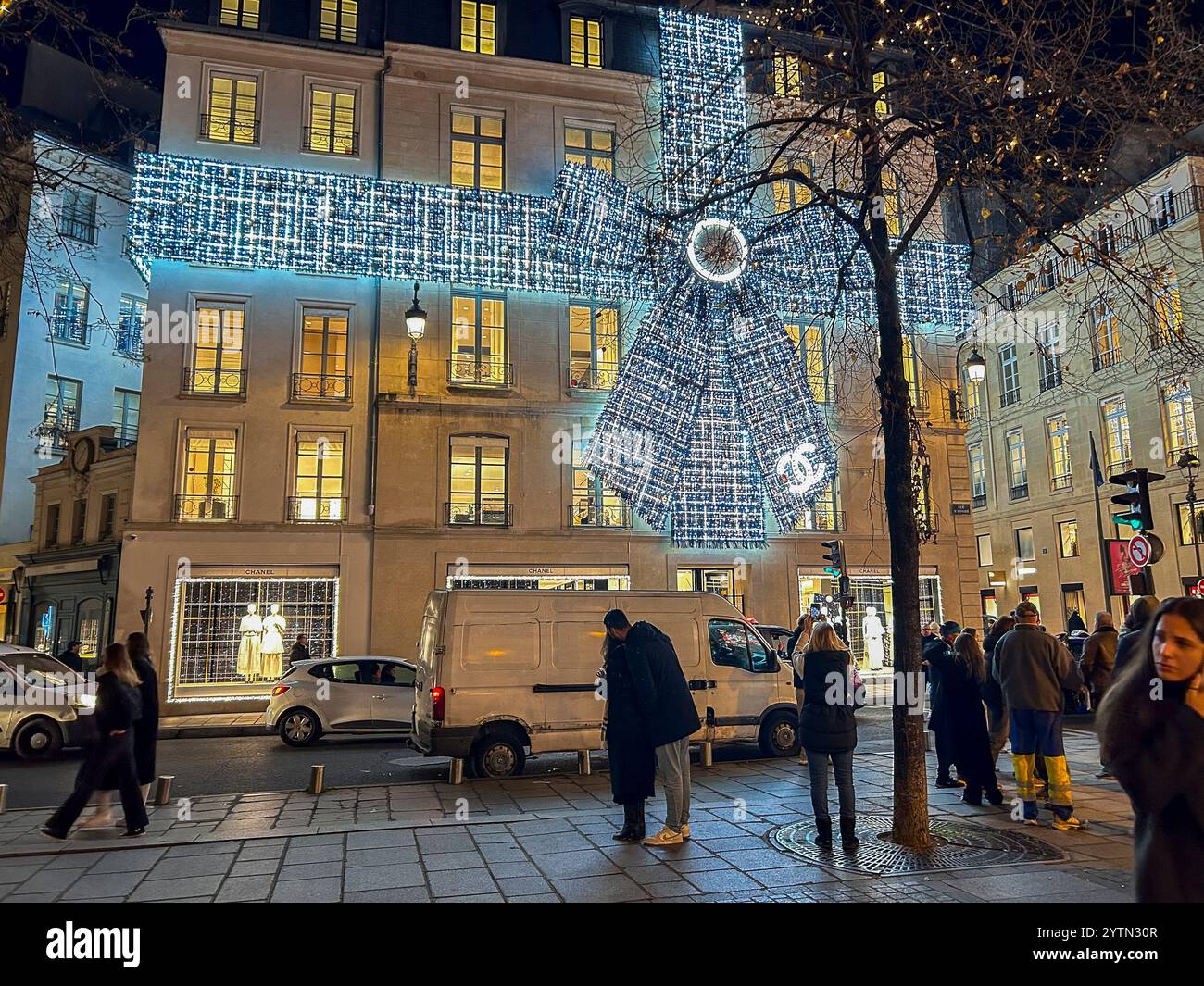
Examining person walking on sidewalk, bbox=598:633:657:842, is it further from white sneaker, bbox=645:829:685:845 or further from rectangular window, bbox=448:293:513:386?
rectangular window, bbox=448:293:513:386

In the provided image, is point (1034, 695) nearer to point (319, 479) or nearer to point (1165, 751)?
point (1165, 751)

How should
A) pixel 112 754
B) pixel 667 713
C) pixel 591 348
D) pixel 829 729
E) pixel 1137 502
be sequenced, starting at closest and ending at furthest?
1. pixel 829 729
2. pixel 667 713
3. pixel 112 754
4. pixel 1137 502
5. pixel 591 348

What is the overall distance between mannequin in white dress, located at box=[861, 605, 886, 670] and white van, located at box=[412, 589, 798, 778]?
43.3 ft

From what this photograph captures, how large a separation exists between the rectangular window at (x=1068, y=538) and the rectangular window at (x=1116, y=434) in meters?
2.80

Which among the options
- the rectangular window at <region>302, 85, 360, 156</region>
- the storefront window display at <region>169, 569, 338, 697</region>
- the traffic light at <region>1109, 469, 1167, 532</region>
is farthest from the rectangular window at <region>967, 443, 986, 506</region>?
the storefront window display at <region>169, 569, 338, 697</region>

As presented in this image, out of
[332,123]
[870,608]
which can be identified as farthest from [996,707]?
[332,123]

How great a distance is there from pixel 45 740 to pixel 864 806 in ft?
41.4

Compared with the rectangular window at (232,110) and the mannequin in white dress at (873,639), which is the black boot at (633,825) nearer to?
the mannequin in white dress at (873,639)

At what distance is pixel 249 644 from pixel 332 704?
7778mm

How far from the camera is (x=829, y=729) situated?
710 cm

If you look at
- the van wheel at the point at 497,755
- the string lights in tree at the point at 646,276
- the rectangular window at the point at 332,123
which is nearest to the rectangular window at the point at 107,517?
the string lights in tree at the point at 646,276

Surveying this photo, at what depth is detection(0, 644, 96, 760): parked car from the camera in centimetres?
1336
